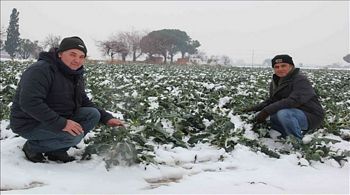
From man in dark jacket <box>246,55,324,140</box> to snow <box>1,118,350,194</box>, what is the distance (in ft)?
2.37

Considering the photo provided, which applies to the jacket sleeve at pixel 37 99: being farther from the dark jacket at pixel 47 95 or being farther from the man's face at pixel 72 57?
the man's face at pixel 72 57

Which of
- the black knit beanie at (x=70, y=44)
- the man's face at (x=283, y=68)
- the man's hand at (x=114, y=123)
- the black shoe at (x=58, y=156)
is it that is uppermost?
the black knit beanie at (x=70, y=44)

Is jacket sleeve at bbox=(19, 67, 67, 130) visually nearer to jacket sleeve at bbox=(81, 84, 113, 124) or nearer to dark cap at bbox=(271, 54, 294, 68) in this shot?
jacket sleeve at bbox=(81, 84, 113, 124)

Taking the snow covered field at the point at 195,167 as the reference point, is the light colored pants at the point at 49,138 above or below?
above

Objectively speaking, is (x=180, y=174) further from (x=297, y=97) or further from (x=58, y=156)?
(x=297, y=97)

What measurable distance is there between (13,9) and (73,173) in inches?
2412

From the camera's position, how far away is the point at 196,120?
5.36 m

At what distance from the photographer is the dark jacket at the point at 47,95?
10.4ft

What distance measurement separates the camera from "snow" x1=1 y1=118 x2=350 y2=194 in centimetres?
305

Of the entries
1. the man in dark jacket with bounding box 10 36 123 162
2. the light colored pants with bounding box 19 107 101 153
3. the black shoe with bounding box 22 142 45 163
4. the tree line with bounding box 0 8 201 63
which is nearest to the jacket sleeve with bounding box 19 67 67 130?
the man in dark jacket with bounding box 10 36 123 162

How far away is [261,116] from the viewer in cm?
510

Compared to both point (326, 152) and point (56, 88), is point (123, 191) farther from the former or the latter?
point (326, 152)

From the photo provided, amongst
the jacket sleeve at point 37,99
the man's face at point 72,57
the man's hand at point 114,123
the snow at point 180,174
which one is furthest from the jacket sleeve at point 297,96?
the jacket sleeve at point 37,99

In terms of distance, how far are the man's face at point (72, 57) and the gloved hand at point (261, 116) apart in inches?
102
